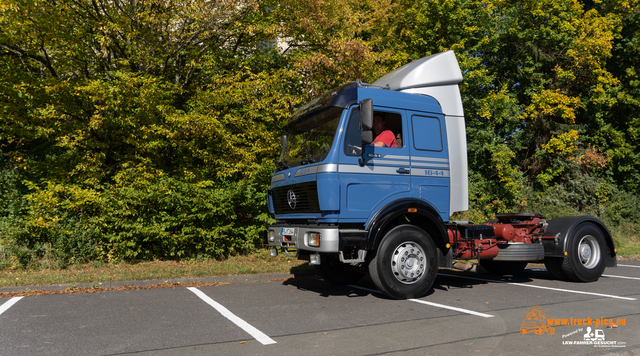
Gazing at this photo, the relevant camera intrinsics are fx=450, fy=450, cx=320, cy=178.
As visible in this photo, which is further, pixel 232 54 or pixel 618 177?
pixel 618 177

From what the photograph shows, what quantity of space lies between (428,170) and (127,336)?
185 inches

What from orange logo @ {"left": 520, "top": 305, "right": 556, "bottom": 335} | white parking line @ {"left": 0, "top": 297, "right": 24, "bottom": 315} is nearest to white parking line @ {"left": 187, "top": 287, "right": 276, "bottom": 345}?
white parking line @ {"left": 0, "top": 297, "right": 24, "bottom": 315}

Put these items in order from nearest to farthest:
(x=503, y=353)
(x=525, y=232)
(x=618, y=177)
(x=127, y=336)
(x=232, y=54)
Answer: (x=503, y=353), (x=127, y=336), (x=525, y=232), (x=232, y=54), (x=618, y=177)

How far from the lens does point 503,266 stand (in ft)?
30.4

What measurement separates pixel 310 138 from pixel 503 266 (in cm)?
516

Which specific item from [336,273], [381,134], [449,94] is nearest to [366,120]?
[381,134]

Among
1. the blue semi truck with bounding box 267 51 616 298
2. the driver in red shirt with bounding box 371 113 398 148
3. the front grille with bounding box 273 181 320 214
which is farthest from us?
the driver in red shirt with bounding box 371 113 398 148

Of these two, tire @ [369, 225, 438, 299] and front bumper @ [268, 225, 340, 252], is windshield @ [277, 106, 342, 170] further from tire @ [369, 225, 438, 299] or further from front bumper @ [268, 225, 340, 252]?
tire @ [369, 225, 438, 299]

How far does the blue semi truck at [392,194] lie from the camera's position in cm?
629

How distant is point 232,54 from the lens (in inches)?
465

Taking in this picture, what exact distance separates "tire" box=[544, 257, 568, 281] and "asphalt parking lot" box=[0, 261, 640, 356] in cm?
47

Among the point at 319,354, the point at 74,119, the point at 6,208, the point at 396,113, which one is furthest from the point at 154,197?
the point at 319,354

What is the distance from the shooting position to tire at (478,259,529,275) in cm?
922

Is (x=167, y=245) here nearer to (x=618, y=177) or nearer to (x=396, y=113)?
(x=396, y=113)
